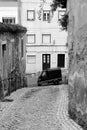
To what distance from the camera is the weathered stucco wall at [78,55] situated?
6848 millimetres

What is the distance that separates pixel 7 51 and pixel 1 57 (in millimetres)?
1559

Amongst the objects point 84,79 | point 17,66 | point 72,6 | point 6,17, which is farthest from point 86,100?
point 6,17

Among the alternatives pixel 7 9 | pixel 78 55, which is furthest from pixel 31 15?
pixel 78 55

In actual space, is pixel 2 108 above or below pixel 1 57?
below

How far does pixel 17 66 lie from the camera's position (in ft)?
59.1

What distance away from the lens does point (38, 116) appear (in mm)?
8539

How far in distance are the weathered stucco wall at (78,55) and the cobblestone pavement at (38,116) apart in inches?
22.1

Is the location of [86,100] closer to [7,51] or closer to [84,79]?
[84,79]

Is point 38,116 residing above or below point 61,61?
above

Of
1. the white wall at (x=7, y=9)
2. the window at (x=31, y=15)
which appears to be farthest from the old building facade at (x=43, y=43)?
the white wall at (x=7, y=9)

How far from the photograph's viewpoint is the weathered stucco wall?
685 cm

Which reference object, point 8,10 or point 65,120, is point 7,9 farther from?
point 65,120

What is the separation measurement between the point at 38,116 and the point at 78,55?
7.67ft

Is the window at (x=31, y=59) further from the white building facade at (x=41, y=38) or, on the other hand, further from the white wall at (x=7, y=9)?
the white wall at (x=7, y=9)
